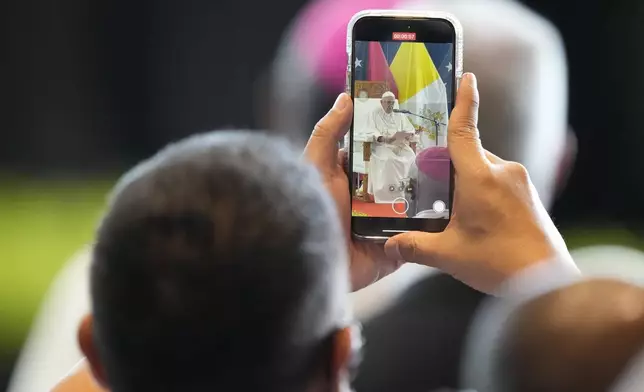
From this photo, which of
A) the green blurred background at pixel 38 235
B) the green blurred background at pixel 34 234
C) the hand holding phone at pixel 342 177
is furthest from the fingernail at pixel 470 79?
Result: the green blurred background at pixel 34 234

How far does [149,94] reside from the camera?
72cm

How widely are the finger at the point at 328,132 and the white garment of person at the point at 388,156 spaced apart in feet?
Result: 0.09

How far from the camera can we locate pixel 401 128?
2.14ft

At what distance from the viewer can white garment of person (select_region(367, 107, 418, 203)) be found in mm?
652

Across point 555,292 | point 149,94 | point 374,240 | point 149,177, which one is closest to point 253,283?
point 149,177

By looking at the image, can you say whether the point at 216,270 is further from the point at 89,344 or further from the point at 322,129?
the point at 322,129

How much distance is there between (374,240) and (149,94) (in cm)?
31

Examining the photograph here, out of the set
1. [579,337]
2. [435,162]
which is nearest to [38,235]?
[435,162]

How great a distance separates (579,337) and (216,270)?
251mm

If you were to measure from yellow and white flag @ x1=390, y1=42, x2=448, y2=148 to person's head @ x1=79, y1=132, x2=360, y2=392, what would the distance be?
319 mm

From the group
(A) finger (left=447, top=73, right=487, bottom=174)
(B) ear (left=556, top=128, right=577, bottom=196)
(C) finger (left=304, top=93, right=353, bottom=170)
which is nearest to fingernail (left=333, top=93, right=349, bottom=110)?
(C) finger (left=304, top=93, right=353, bottom=170)

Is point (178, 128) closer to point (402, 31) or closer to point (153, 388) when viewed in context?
point (402, 31)

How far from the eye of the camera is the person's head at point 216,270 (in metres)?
0.32

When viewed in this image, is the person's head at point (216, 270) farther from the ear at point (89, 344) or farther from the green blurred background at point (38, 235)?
the green blurred background at point (38, 235)
